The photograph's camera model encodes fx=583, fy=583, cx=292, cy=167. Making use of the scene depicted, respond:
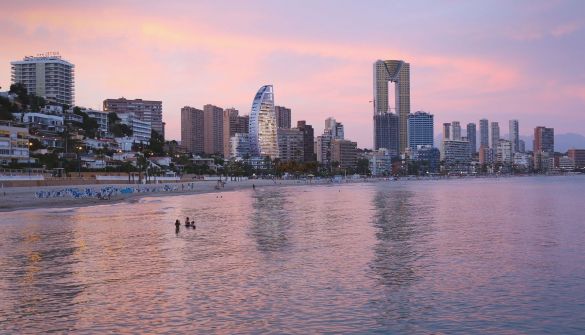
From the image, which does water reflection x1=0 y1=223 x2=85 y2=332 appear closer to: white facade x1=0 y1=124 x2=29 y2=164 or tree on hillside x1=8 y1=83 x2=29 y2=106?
white facade x1=0 y1=124 x2=29 y2=164

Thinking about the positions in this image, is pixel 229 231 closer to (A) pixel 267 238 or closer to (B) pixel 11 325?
(A) pixel 267 238

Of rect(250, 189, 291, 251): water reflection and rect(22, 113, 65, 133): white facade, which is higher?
rect(22, 113, 65, 133): white facade

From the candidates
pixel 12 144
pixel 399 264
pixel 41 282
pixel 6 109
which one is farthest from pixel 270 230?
pixel 6 109

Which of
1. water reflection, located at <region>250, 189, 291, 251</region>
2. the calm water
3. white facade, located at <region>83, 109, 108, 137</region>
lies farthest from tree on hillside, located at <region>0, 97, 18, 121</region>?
the calm water

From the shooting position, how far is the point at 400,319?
18484 millimetres

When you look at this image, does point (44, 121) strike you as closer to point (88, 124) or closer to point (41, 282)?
point (88, 124)

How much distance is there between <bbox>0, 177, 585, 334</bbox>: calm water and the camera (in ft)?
59.9

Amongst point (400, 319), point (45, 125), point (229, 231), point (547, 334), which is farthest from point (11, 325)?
point (45, 125)

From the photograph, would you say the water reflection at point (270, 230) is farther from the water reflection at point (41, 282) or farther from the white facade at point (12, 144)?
the white facade at point (12, 144)

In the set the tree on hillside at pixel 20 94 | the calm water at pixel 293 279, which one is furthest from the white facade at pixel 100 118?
the calm water at pixel 293 279

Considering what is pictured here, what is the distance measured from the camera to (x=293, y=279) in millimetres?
24703

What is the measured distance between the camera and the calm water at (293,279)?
18266 millimetres

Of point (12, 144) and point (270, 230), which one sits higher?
point (12, 144)

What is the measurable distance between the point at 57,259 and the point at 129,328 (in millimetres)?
14377
